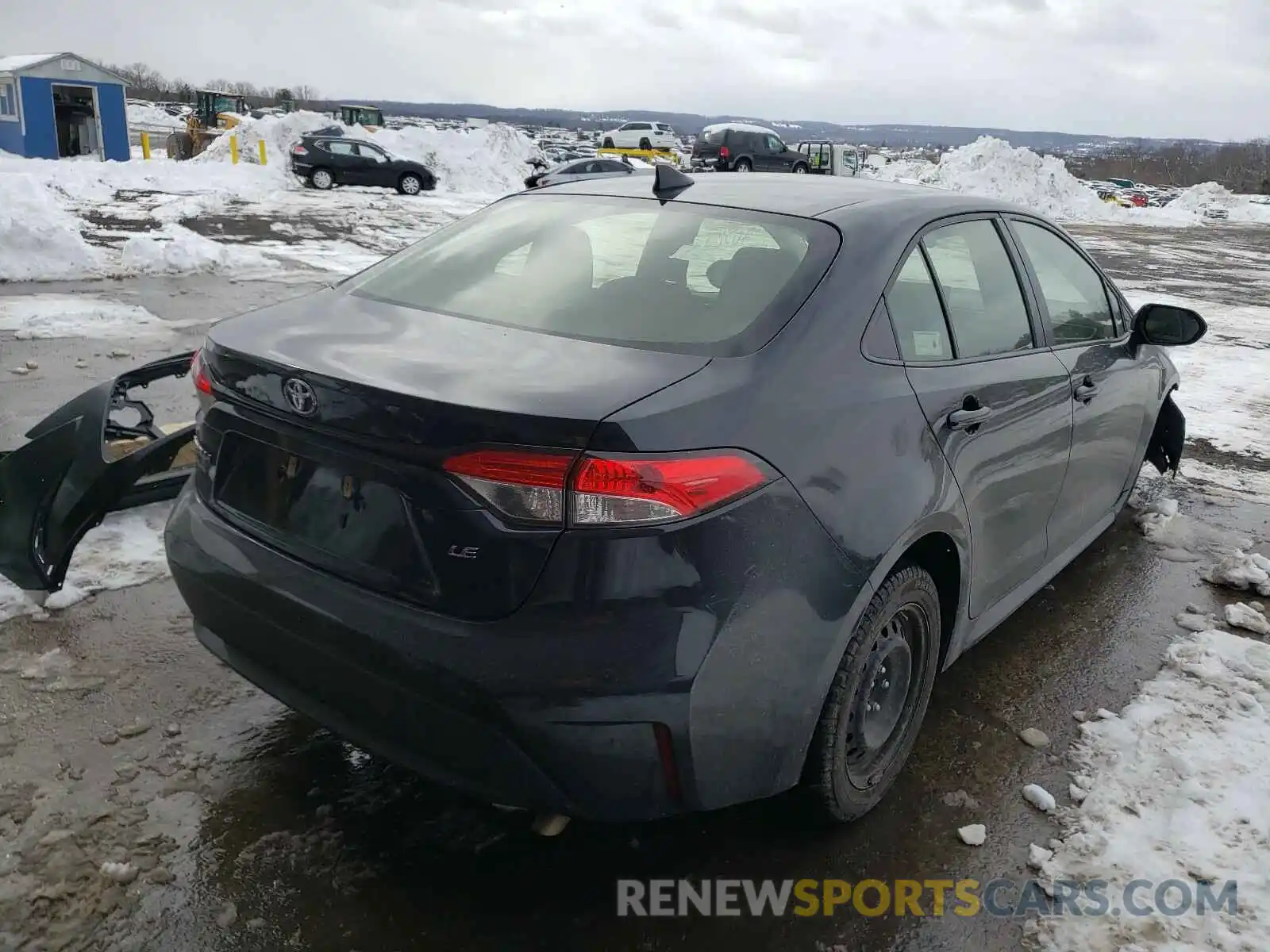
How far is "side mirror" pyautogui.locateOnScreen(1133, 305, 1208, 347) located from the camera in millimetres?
4117

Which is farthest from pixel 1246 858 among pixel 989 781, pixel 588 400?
pixel 588 400

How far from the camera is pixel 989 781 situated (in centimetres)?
300

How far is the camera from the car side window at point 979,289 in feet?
9.87

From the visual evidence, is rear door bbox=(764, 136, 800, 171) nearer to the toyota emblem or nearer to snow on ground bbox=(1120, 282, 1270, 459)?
snow on ground bbox=(1120, 282, 1270, 459)

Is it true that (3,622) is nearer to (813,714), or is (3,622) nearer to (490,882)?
(490,882)

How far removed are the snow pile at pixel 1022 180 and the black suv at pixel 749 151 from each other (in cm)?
635

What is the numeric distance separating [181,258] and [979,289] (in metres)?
10.9

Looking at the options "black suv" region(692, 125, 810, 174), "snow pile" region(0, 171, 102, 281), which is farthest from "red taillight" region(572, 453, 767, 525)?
"black suv" region(692, 125, 810, 174)

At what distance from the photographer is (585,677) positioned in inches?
78.9

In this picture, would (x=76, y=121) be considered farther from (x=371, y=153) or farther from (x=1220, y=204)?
(x=1220, y=204)

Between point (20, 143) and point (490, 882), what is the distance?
32.9 m

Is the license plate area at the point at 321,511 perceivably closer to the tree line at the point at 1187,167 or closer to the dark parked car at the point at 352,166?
the dark parked car at the point at 352,166

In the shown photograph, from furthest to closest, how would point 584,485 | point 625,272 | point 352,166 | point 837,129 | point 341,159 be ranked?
point 837,129, point 352,166, point 341,159, point 625,272, point 584,485

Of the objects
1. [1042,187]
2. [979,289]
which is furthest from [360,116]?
[979,289]
